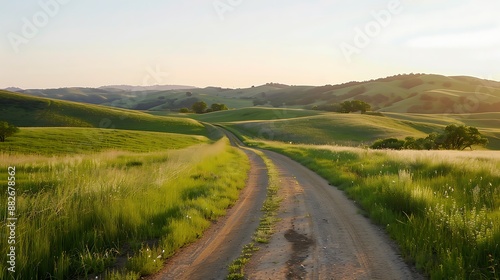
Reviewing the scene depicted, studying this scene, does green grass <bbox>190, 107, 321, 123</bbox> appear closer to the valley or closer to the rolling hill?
the rolling hill

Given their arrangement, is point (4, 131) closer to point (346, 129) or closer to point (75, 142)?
point (75, 142)

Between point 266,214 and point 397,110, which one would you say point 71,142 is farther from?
point 397,110

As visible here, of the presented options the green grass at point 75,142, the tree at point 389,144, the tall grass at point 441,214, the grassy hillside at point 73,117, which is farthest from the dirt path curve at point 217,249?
the grassy hillside at point 73,117

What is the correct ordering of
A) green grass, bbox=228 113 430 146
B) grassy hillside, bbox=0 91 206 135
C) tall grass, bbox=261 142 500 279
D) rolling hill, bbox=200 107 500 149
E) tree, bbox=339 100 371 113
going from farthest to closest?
tree, bbox=339 100 371 113 → grassy hillside, bbox=0 91 206 135 → rolling hill, bbox=200 107 500 149 → green grass, bbox=228 113 430 146 → tall grass, bbox=261 142 500 279

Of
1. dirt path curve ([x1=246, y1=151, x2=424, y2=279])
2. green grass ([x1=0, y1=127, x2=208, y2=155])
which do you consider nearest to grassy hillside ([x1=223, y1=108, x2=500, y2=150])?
green grass ([x1=0, y1=127, x2=208, y2=155])

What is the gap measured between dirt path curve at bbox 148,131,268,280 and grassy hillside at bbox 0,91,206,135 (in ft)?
241

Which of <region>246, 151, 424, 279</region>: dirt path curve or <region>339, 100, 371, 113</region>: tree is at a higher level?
<region>339, 100, 371, 113</region>: tree

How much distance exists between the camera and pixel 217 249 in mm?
8117

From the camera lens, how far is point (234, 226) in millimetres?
10023

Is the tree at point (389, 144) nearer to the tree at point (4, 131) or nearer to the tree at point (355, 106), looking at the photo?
the tree at point (4, 131)

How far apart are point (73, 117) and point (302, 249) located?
91620 millimetres

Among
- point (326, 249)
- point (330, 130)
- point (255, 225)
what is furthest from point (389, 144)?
point (326, 249)

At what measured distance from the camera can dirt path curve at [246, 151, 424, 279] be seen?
672 cm

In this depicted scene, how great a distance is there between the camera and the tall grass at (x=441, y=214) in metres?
6.62
